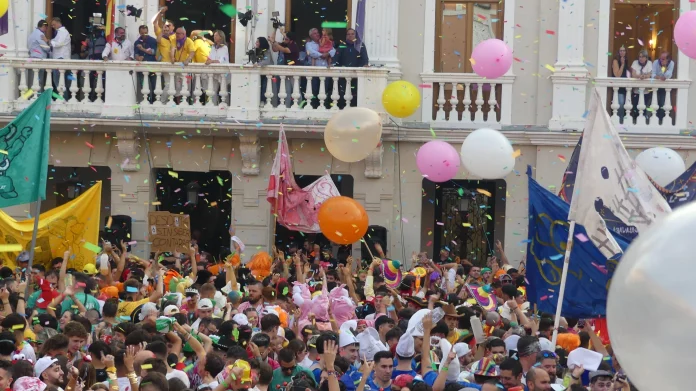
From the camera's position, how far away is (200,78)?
19641 mm

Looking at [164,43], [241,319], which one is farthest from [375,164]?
[241,319]

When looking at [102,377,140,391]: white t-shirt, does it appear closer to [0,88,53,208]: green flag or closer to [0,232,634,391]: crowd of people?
[0,232,634,391]: crowd of people

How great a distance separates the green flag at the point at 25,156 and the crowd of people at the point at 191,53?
14.6 feet

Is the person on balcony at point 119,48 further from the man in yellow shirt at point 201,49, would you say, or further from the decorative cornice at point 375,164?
the decorative cornice at point 375,164

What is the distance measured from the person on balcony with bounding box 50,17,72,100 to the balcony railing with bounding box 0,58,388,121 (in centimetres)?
6

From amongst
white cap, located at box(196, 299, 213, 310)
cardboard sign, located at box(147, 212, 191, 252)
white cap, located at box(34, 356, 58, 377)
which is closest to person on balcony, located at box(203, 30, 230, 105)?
cardboard sign, located at box(147, 212, 191, 252)

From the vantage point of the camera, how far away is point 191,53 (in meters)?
19.7

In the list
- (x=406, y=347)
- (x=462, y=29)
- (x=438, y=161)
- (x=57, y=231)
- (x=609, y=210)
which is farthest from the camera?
(x=462, y=29)

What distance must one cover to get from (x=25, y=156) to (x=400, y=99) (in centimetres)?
508

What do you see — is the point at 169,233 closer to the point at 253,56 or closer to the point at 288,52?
the point at 253,56

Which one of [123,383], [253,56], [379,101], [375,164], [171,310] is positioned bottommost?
[123,383]

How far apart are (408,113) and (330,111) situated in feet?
5.54

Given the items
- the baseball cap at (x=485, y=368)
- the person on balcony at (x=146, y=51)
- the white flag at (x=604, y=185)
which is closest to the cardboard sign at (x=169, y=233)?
the person on balcony at (x=146, y=51)

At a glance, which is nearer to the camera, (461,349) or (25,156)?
(461,349)
